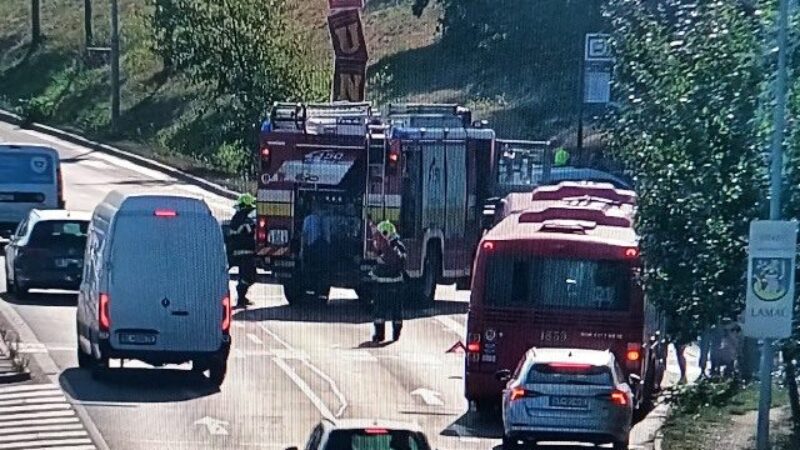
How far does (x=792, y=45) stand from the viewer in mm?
17609

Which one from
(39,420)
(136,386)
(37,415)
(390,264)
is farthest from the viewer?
(390,264)

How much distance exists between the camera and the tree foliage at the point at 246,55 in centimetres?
5447

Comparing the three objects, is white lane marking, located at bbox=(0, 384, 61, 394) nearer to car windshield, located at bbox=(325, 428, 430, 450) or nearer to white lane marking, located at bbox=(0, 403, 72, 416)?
white lane marking, located at bbox=(0, 403, 72, 416)

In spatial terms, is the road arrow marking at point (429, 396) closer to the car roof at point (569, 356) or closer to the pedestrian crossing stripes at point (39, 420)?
the car roof at point (569, 356)

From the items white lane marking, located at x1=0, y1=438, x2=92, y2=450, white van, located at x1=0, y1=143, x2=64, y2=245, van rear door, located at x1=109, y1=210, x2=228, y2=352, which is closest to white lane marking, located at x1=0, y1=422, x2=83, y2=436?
white lane marking, located at x1=0, y1=438, x2=92, y2=450

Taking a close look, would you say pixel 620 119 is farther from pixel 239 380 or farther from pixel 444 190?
pixel 444 190

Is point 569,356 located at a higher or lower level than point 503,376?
higher

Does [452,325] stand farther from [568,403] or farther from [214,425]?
[568,403]

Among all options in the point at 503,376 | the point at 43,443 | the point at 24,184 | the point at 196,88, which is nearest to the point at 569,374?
the point at 503,376

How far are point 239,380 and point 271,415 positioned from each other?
2.48 metres

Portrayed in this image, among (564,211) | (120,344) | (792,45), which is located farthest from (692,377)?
(792,45)

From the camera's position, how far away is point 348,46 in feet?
155

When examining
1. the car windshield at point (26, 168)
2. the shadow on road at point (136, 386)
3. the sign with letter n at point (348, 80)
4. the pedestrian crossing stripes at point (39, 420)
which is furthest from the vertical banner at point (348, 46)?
the pedestrian crossing stripes at point (39, 420)

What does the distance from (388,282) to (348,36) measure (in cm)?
1951
